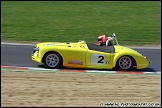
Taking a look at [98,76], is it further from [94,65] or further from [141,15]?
[141,15]

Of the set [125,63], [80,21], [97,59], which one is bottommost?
[125,63]

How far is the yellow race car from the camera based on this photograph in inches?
523

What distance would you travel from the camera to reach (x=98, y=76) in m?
12.4

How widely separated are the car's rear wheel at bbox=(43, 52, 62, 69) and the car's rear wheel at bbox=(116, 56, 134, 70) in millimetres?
1962

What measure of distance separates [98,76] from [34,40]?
29.0 feet

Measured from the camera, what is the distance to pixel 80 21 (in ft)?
90.9

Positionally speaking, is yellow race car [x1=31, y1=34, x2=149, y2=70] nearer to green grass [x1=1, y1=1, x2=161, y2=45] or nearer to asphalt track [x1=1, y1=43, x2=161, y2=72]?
asphalt track [x1=1, y1=43, x2=161, y2=72]

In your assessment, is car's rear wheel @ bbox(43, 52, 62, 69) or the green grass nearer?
car's rear wheel @ bbox(43, 52, 62, 69)

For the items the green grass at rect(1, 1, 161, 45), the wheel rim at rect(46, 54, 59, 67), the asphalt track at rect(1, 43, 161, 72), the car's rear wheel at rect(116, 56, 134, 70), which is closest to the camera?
the wheel rim at rect(46, 54, 59, 67)

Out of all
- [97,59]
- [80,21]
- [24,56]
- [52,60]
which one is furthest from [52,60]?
[80,21]

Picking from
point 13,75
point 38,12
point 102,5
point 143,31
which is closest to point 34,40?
point 143,31

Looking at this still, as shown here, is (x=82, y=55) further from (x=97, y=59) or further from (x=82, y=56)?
(x=97, y=59)

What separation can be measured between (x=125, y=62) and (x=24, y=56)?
421cm

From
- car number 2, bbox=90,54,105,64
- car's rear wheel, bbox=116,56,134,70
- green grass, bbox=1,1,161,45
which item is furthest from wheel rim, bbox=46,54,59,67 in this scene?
green grass, bbox=1,1,161,45
